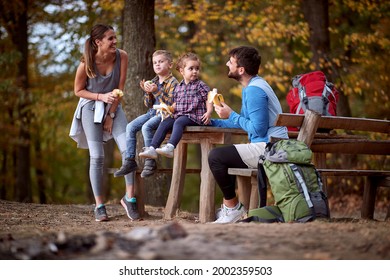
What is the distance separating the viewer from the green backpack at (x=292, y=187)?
18.2ft

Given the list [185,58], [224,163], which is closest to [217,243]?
[224,163]

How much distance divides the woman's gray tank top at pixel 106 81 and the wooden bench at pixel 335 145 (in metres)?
2.02

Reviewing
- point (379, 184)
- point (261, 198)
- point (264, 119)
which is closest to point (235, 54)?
point (264, 119)

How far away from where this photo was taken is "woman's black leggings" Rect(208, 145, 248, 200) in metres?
6.28

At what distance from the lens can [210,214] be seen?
698 centimetres

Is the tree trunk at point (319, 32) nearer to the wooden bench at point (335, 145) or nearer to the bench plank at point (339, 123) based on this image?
the wooden bench at point (335, 145)

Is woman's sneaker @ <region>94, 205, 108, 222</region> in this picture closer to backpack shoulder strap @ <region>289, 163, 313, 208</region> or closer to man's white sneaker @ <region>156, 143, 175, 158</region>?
man's white sneaker @ <region>156, 143, 175, 158</region>

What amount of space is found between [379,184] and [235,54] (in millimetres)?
2327

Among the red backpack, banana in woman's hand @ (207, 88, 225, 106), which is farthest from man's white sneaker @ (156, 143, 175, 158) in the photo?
the red backpack

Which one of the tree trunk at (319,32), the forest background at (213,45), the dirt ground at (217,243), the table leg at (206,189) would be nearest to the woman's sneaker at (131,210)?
the table leg at (206,189)

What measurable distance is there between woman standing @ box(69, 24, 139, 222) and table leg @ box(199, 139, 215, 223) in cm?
91

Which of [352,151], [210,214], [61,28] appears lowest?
[210,214]
